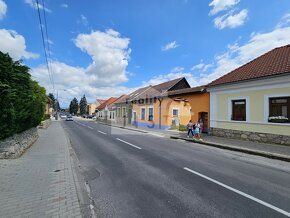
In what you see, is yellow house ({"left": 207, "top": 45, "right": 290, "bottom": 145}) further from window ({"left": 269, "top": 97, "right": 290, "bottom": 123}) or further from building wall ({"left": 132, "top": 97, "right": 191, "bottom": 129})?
building wall ({"left": 132, "top": 97, "right": 191, "bottom": 129})

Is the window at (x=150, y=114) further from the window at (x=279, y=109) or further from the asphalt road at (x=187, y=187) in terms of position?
the asphalt road at (x=187, y=187)

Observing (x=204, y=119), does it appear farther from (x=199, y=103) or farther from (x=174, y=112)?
(x=174, y=112)

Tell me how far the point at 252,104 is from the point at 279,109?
1641 millimetres

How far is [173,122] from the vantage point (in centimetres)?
2567

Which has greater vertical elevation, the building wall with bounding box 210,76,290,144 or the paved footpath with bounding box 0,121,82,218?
the building wall with bounding box 210,76,290,144

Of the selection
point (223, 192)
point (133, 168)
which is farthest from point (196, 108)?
point (223, 192)

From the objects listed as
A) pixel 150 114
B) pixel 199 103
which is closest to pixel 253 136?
pixel 199 103

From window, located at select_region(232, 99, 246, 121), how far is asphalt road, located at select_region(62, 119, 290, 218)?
244 inches

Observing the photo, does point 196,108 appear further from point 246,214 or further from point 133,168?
point 246,214

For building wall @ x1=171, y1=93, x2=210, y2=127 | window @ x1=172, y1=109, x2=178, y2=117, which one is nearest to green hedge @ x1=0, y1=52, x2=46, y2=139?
A: building wall @ x1=171, y1=93, x2=210, y2=127

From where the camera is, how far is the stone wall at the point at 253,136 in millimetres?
11973

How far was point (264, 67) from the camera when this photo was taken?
45.2ft

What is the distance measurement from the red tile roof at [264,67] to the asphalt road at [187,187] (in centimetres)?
646

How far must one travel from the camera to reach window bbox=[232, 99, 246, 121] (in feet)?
46.8
